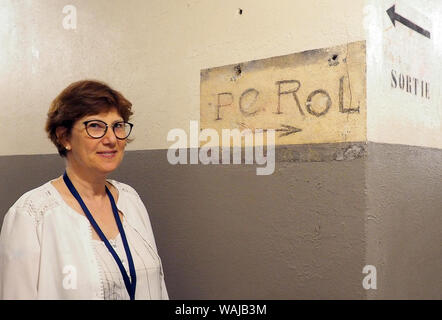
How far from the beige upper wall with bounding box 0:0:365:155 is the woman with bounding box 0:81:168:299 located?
0.46 meters

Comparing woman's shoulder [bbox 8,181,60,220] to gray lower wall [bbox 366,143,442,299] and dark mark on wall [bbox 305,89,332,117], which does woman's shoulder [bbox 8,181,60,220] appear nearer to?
dark mark on wall [bbox 305,89,332,117]

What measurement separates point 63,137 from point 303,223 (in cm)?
107

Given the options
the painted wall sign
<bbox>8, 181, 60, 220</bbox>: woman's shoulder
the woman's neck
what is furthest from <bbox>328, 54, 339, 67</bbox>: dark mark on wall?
<bbox>8, 181, 60, 220</bbox>: woman's shoulder

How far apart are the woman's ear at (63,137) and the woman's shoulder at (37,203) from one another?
8.4 inches

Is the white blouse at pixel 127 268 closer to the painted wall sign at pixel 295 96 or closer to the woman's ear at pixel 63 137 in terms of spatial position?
the woman's ear at pixel 63 137

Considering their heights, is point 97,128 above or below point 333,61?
below

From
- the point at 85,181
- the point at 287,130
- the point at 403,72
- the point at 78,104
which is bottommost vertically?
the point at 85,181

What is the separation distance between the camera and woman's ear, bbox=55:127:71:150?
1.83 m

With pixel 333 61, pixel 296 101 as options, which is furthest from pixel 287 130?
pixel 333 61

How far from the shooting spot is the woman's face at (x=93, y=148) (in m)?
1.79

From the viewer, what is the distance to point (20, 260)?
1579 millimetres

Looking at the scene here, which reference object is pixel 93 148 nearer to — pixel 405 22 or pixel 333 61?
pixel 333 61
